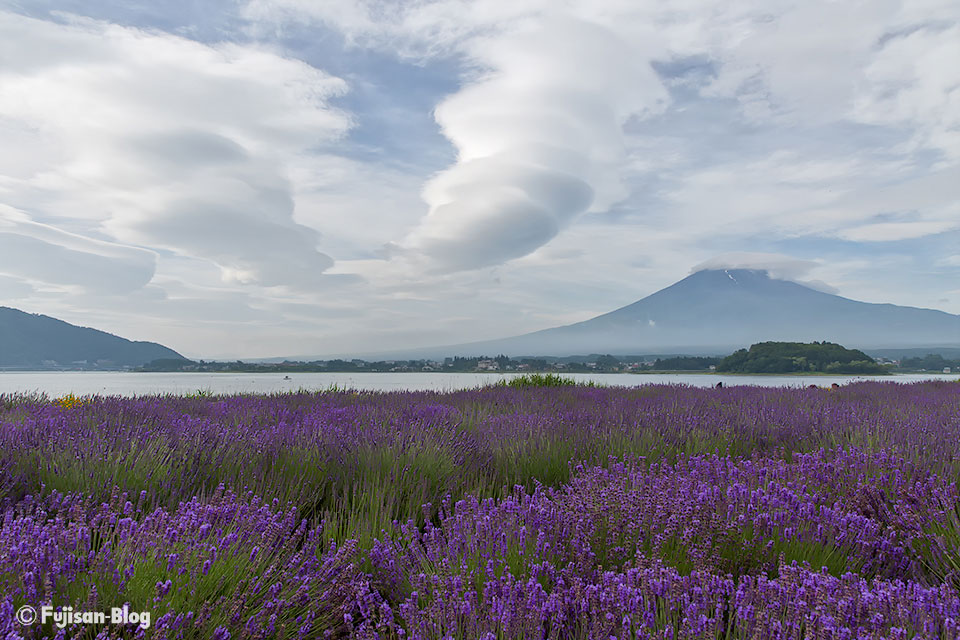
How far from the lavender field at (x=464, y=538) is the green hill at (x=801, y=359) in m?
50.0

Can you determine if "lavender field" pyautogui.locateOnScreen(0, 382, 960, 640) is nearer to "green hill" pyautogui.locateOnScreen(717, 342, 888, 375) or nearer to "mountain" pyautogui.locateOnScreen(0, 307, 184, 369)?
"green hill" pyautogui.locateOnScreen(717, 342, 888, 375)

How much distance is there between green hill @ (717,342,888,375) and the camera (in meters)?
47.2

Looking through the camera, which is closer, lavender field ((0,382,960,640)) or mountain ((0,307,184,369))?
lavender field ((0,382,960,640))

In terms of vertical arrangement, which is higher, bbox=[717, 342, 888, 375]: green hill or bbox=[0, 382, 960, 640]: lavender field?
bbox=[717, 342, 888, 375]: green hill

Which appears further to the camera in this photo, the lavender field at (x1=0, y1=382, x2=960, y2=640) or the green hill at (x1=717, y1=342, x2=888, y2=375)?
the green hill at (x1=717, y1=342, x2=888, y2=375)

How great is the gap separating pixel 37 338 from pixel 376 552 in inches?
3542

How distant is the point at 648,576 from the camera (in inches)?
65.6

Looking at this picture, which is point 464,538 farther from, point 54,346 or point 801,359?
point 54,346

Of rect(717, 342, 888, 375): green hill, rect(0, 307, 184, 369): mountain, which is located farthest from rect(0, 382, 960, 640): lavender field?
rect(0, 307, 184, 369): mountain

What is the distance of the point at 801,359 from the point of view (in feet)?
159

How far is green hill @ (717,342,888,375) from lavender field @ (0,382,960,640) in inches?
1969

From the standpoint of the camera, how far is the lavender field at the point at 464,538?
151cm

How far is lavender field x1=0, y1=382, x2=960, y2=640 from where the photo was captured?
1509 millimetres

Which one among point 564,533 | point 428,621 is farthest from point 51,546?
point 564,533
